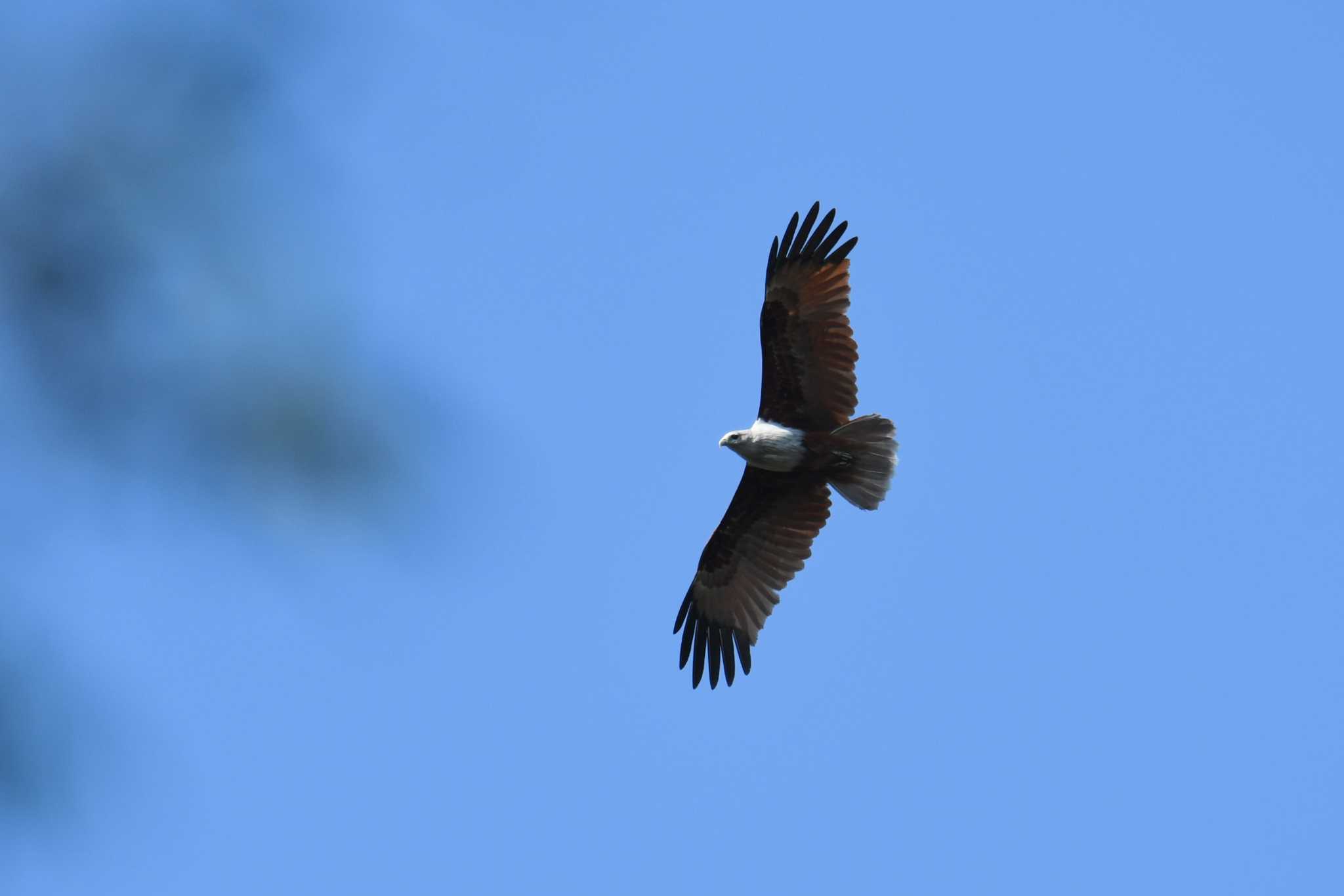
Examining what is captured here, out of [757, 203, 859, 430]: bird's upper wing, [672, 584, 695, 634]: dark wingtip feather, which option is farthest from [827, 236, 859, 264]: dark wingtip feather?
[672, 584, 695, 634]: dark wingtip feather

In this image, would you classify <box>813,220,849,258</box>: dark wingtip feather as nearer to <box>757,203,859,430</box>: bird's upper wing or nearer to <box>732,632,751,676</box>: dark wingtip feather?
<box>757,203,859,430</box>: bird's upper wing

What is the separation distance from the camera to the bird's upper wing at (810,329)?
1380cm

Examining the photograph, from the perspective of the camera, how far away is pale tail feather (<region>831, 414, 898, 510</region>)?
1380 centimetres

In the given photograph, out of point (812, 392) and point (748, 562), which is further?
point (748, 562)

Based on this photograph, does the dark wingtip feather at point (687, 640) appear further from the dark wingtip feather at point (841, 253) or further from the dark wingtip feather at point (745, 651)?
the dark wingtip feather at point (841, 253)

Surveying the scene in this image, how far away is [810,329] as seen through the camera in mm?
13797

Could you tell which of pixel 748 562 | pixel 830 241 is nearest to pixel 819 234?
pixel 830 241

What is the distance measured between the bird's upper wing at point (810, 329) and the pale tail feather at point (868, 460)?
20 cm

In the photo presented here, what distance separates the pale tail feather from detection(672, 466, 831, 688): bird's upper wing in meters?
0.38

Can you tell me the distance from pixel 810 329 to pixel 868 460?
1.19 meters

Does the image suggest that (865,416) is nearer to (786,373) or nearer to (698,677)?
(786,373)

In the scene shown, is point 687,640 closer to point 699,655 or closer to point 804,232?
point 699,655

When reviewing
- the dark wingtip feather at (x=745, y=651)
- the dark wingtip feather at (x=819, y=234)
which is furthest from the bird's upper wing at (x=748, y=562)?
the dark wingtip feather at (x=819, y=234)

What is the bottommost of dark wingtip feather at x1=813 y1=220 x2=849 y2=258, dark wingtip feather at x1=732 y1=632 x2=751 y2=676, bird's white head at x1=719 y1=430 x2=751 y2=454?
dark wingtip feather at x1=732 y1=632 x2=751 y2=676
